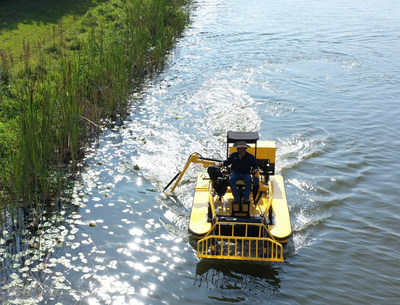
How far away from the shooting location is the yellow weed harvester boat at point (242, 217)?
8852 mm

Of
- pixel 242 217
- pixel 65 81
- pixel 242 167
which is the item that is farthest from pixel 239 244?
pixel 65 81

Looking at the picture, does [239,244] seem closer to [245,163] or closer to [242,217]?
[242,217]

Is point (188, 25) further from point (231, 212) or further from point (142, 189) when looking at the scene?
point (231, 212)

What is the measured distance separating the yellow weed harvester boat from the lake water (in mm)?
394

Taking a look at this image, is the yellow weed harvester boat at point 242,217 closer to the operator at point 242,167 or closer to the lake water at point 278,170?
the operator at point 242,167

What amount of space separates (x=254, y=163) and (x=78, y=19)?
654 inches

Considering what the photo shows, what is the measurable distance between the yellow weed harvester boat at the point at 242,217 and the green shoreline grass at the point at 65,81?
10.7 feet

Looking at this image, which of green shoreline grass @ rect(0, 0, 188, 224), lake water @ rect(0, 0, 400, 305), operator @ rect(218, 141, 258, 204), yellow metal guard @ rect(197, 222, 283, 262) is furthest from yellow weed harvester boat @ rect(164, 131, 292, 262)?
green shoreline grass @ rect(0, 0, 188, 224)

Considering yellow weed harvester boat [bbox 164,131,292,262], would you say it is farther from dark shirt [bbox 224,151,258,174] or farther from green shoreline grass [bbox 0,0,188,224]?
green shoreline grass [bbox 0,0,188,224]

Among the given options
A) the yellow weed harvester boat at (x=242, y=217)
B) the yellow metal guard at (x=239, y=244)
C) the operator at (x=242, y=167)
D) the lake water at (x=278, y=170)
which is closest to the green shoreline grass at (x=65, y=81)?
the lake water at (x=278, y=170)

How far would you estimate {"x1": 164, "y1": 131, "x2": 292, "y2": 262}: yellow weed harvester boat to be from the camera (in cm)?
885

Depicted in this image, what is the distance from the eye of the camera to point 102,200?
1107 centimetres

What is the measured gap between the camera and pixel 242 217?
9375 mm

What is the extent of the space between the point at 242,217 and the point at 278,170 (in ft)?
11.7
